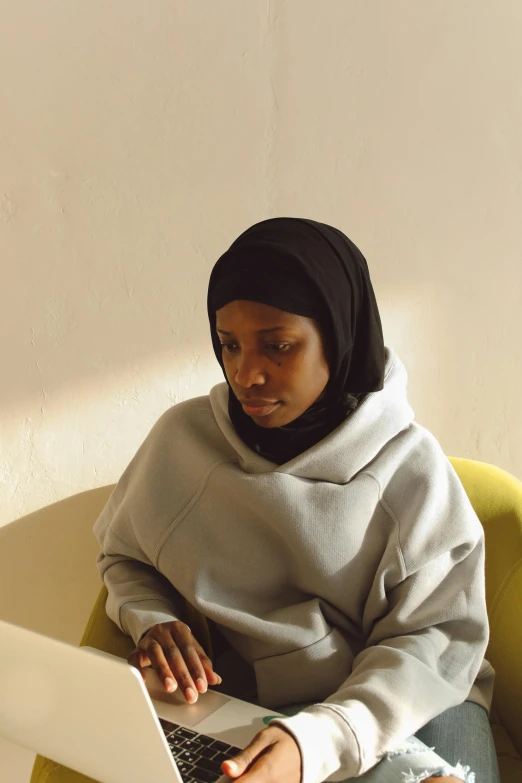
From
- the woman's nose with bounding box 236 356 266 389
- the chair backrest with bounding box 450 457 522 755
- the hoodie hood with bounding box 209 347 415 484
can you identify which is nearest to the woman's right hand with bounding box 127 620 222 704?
the hoodie hood with bounding box 209 347 415 484

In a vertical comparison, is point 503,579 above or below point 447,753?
above

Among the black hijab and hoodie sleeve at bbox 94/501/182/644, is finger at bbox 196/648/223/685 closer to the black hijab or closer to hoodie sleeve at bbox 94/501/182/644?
hoodie sleeve at bbox 94/501/182/644

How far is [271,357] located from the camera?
1.28 metres

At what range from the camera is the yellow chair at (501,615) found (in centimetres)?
147

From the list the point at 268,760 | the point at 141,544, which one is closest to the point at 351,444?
the point at 141,544

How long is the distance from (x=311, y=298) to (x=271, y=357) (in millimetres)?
103

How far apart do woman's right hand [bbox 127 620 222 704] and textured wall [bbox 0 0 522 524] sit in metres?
0.67

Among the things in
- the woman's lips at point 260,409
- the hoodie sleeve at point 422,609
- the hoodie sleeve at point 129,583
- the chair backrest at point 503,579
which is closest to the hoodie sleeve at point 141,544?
the hoodie sleeve at point 129,583

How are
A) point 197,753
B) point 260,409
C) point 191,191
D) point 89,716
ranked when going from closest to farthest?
1. point 89,716
2. point 197,753
3. point 260,409
4. point 191,191

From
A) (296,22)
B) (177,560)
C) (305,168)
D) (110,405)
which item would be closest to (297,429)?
(177,560)

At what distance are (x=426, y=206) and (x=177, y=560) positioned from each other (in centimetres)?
108

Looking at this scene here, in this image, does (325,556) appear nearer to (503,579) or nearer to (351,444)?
(351,444)

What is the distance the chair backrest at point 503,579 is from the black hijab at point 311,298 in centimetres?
35

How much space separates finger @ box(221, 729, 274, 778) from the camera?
39.6 inches
